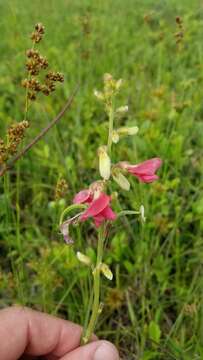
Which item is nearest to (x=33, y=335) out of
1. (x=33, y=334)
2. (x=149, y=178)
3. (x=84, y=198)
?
(x=33, y=334)

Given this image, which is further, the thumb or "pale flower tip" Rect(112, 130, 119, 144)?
the thumb

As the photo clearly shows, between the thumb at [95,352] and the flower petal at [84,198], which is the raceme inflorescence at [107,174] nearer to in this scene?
the flower petal at [84,198]

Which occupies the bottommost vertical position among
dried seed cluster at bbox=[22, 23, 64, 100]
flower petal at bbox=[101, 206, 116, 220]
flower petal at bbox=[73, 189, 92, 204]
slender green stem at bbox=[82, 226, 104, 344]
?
slender green stem at bbox=[82, 226, 104, 344]

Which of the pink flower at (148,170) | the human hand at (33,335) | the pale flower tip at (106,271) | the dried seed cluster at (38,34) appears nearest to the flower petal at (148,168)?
the pink flower at (148,170)

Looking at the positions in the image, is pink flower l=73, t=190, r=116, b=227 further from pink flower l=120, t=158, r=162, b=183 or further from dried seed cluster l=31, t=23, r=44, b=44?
dried seed cluster l=31, t=23, r=44, b=44

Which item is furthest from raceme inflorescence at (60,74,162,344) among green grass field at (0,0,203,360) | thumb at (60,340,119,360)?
green grass field at (0,0,203,360)

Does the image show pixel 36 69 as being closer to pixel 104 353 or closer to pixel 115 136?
pixel 115 136

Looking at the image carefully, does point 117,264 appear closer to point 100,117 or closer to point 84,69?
point 100,117

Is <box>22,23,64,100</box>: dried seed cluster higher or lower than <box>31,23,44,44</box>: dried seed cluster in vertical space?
lower
